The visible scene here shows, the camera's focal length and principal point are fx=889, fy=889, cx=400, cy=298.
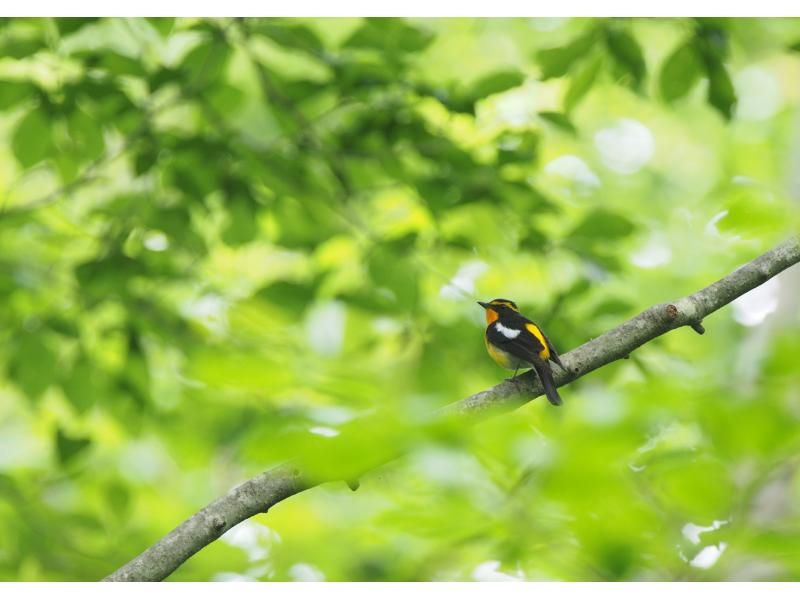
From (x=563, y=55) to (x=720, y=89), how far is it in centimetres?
42

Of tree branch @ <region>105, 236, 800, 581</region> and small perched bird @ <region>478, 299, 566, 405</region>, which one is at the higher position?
tree branch @ <region>105, 236, 800, 581</region>

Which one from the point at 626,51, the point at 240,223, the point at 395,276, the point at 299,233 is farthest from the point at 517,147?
the point at 240,223

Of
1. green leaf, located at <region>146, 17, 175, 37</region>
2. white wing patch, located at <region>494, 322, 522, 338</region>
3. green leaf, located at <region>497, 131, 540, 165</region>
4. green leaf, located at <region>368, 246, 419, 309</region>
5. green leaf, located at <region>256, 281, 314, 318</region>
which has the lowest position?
green leaf, located at <region>256, 281, 314, 318</region>

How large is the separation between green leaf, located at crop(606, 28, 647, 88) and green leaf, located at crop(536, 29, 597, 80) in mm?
51

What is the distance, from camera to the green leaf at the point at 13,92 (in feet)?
7.90

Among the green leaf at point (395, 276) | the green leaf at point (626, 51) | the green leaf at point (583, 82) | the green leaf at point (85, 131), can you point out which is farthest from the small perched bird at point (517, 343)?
the green leaf at point (85, 131)

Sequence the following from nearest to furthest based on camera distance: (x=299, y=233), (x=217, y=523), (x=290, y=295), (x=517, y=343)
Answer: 1. (x=217, y=523)
2. (x=517, y=343)
3. (x=290, y=295)
4. (x=299, y=233)

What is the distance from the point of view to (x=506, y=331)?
2.11 m

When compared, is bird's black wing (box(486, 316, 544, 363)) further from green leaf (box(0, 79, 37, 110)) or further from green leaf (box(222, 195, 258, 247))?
green leaf (box(0, 79, 37, 110))

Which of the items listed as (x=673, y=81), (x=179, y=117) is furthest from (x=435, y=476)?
(x=179, y=117)

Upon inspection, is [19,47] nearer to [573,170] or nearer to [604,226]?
[604,226]

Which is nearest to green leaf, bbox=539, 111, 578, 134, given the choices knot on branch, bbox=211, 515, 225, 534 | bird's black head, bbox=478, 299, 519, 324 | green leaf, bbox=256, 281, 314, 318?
bird's black head, bbox=478, 299, 519, 324

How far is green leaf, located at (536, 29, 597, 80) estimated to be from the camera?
2375mm

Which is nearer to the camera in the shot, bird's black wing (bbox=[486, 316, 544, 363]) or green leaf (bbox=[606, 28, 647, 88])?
bird's black wing (bbox=[486, 316, 544, 363])
